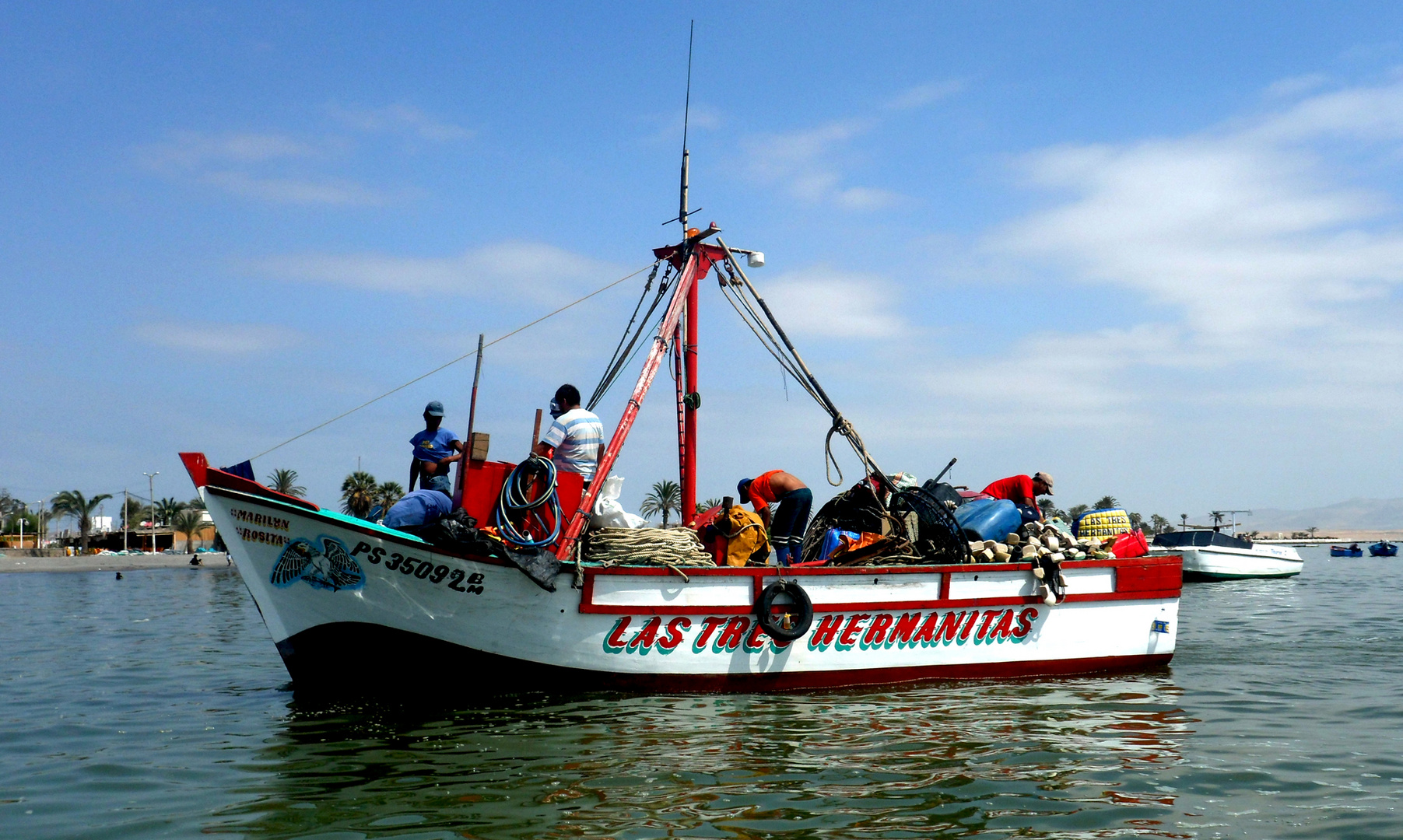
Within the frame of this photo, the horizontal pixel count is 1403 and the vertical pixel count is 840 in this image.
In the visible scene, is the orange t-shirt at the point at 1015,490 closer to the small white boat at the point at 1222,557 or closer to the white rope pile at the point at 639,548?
the white rope pile at the point at 639,548

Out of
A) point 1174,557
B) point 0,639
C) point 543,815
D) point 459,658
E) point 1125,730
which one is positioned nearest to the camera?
point 543,815

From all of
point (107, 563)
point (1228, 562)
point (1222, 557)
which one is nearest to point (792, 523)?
point (1222, 557)

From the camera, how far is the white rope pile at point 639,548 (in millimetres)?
8992

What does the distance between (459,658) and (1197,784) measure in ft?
19.1

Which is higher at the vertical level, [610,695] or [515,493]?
[515,493]

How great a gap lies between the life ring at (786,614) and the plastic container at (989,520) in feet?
8.18

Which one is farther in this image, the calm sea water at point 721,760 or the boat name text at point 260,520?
the boat name text at point 260,520

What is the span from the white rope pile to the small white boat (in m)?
34.3

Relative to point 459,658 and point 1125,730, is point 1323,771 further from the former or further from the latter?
point 459,658

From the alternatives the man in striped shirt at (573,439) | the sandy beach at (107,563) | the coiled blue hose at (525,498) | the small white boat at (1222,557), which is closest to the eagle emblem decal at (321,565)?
the coiled blue hose at (525,498)

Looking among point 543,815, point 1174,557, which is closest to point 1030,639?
point 1174,557

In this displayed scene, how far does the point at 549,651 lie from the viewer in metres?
8.74

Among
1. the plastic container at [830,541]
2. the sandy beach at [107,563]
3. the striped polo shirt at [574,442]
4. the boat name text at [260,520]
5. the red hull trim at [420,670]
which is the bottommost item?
the sandy beach at [107,563]

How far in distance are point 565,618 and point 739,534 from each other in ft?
6.76
